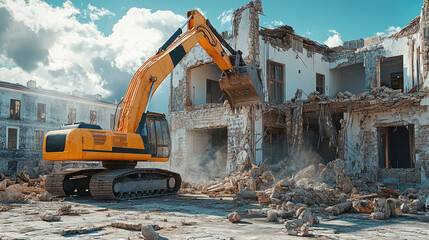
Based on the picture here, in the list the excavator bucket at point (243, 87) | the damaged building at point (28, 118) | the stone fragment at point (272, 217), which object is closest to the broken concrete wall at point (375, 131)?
the excavator bucket at point (243, 87)

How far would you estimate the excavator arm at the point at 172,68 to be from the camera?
1054cm

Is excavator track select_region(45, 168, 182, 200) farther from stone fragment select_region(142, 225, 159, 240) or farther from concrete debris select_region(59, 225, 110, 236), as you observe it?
stone fragment select_region(142, 225, 159, 240)

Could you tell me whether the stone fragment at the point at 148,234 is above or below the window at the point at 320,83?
below

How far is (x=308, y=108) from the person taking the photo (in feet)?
52.8

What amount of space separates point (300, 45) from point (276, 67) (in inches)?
83.8

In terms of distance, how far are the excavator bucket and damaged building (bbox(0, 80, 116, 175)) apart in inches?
936

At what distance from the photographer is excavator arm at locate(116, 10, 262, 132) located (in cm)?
1054

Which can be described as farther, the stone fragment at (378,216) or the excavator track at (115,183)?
the excavator track at (115,183)

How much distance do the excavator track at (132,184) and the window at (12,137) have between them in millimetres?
24939

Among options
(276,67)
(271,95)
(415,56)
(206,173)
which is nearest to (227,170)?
(206,173)

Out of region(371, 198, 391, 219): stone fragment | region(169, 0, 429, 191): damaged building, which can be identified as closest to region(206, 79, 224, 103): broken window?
region(169, 0, 429, 191): damaged building

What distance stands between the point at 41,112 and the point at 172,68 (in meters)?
27.1

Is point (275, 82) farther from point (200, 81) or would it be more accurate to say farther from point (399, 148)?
point (399, 148)

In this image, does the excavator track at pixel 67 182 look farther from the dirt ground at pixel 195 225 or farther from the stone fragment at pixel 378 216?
the stone fragment at pixel 378 216
